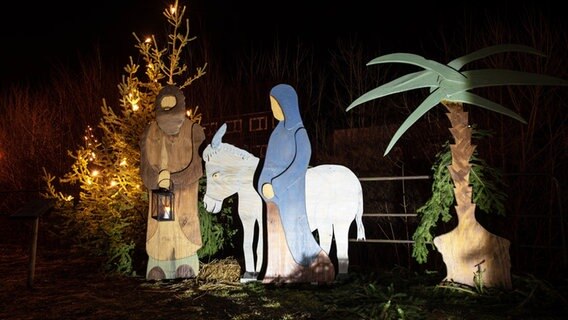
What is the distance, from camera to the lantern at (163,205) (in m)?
6.52

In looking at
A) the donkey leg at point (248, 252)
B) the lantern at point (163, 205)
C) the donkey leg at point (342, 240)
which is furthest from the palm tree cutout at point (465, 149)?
the lantern at point (163, 205)

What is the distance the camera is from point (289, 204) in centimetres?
600

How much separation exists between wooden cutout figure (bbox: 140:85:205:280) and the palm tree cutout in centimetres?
318

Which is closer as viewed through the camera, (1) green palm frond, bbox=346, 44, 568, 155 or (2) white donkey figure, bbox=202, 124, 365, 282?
(1) green palm frond, bbox=346, 44, 568, 155

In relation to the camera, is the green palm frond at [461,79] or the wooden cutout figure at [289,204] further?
the wooden cutout figure at [289,204]

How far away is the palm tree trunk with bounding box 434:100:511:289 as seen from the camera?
532 centimetres

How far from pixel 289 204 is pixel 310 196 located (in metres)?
0.41

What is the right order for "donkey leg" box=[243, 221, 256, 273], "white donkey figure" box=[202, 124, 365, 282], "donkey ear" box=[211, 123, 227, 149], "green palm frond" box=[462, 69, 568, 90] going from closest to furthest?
"green palm frond" box=[462, 69, 568, 90]
"white donkey figure" box=[202, 124, 365, 282]
"donkey leg" box=[243, 221, 256, 273]
"donkey ear" box=[211, 123, 227, 149]

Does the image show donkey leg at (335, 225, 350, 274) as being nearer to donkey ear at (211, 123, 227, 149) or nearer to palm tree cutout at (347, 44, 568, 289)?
palm tree cutout at (347, 44, 568, 289)

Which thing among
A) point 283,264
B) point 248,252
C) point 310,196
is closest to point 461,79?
point 310,196

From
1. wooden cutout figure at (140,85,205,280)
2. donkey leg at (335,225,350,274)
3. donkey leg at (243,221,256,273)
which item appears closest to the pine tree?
wooden cutout figure at (140,85,205,280)

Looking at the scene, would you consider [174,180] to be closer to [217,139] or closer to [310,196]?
[217,139]

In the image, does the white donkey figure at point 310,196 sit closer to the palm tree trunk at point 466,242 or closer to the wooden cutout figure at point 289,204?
the wooden cutout figure at point 289,204

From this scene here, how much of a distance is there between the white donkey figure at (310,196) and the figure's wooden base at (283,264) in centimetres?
36
